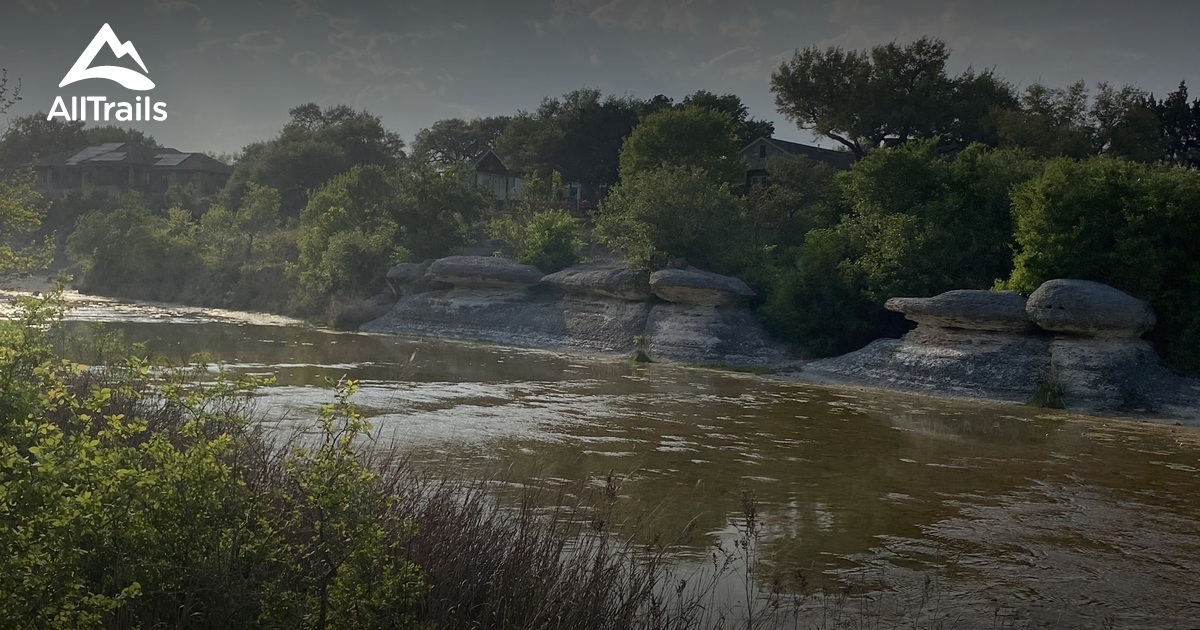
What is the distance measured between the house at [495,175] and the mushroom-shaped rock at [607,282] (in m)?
33.7

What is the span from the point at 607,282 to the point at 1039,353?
1547 centimetres

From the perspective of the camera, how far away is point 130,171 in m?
82.7

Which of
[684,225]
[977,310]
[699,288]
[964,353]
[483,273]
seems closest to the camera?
[977,310]

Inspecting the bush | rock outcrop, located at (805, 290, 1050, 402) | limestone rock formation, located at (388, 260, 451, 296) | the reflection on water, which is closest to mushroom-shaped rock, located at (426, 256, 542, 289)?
limestone rock formation, located at (388, 260, 451, 296)

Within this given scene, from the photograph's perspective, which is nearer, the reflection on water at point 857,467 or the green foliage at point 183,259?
the reflection on water at point 857,467

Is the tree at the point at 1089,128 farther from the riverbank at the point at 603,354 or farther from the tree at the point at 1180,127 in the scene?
the riverbank at the point at 603,354

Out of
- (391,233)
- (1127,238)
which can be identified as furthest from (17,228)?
(391,233)

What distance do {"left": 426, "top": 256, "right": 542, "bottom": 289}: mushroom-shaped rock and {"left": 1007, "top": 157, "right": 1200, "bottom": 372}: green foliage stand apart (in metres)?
18.7

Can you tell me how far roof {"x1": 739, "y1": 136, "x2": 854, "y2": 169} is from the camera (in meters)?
57.7

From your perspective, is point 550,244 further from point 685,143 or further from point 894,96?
point 894,96

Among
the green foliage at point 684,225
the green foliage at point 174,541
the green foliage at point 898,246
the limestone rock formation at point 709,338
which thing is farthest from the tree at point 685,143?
the green foliage at point 174,541

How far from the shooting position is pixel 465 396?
21719 millimetres

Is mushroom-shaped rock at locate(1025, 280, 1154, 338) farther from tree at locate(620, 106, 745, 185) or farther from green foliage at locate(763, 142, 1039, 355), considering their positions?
tree at locate(620, 106, 745, 185)

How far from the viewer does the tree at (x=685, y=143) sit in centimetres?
4684
